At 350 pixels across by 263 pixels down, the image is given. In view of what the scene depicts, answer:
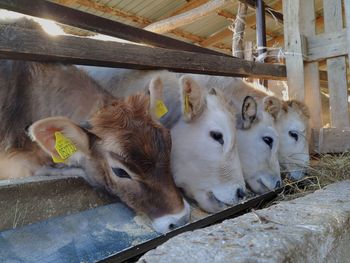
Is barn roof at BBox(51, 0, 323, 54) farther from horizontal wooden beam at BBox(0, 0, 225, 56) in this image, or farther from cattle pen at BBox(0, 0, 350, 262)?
horizontal wooden beam at BBox(0, 0, 225, 56)

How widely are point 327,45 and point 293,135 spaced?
1027mm

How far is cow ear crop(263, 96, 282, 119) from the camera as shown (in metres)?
4.26

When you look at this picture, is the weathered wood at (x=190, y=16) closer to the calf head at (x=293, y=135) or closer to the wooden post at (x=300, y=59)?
the wooden post at (x=300, y=59)

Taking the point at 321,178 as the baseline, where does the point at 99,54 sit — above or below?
above

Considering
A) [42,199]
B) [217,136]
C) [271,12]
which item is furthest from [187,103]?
[271,12]

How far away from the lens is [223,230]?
1.59 m

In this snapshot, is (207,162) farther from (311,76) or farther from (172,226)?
(311,76)

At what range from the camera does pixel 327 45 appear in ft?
14.5

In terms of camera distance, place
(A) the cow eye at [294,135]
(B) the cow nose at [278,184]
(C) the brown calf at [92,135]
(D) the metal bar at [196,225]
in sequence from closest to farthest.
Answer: (D) the metal bar at [196,225] < (C) the brown calf at [92,135] < (B) the cow nose at [278,184] < (A) the cow eye at [294,135]

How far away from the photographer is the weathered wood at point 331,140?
4250 mm

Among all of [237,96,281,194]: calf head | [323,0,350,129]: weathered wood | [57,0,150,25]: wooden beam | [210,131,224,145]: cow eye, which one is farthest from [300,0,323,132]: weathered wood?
[57,0,150,25]: wooden beam

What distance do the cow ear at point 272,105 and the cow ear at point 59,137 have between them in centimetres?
221

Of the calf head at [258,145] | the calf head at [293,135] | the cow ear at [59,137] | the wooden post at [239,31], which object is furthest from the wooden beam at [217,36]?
the cow ear at [59,137]

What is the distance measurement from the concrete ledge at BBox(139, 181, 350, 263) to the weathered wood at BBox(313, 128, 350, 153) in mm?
2447
